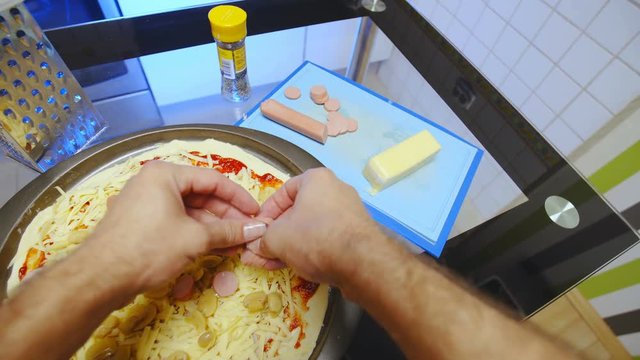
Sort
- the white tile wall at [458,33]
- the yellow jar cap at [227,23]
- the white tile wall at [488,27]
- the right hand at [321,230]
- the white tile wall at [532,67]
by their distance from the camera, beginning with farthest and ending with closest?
the white tile wall at [458,33] < the white tile wall at [488,27] < the white tile wall at [532,67] < the yellow jar cap at [227,23] < the right hand at [321,230]

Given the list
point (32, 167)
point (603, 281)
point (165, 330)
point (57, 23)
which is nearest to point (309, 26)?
point (57, 23)

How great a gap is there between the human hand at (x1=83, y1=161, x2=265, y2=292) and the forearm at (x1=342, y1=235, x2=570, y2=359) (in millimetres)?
215

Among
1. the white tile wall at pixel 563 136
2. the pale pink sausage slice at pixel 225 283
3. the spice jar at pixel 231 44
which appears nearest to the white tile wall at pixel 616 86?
the white tile wall at pixel 563 136

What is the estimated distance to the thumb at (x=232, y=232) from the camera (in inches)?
19.6

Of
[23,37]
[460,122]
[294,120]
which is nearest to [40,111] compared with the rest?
[23,37]

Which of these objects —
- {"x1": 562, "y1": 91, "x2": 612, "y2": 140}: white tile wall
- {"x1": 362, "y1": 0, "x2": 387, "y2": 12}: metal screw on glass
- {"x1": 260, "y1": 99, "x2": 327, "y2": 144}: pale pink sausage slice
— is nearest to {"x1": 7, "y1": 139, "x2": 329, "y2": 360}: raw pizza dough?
{"x1": 260, "y1": 99, "x2": 327, "y2": 144}: pale pink sausage slice

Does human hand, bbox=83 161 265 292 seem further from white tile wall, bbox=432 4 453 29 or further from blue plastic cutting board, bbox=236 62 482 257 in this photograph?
white tile wall, bbox=432 4 453 29

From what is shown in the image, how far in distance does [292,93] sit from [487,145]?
20.9 inches

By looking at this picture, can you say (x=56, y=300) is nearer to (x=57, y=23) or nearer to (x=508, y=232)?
(x=57, y=23)

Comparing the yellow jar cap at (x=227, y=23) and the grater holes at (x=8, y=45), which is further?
the yellow jar cap at (x=227, y=23)

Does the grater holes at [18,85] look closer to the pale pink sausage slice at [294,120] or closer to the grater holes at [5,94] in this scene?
the grater holes at [5,94]

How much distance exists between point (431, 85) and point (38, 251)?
0.96 meters

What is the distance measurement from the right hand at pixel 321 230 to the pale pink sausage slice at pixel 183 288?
0.14 metres

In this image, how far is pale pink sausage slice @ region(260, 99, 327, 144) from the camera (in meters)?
0.82
